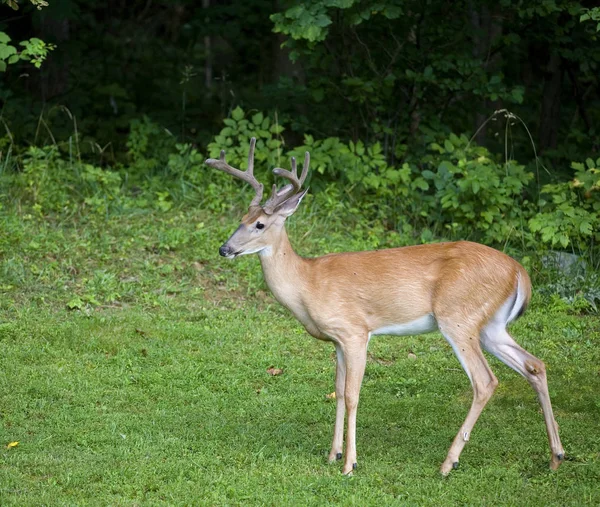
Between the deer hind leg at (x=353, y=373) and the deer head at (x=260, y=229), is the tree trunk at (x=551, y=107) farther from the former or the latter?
the deer hind leg at (x=353, y=373)

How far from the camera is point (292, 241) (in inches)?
338

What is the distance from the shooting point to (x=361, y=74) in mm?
9766

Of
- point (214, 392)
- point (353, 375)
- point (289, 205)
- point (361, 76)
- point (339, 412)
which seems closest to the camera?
point (353, 375)

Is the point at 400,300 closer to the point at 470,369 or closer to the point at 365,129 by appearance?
the point at 470,369

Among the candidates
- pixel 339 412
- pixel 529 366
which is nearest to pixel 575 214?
pixel 529 366

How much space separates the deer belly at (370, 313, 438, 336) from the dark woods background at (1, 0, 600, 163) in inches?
148

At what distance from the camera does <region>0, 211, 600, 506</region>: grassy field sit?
471 centimetres

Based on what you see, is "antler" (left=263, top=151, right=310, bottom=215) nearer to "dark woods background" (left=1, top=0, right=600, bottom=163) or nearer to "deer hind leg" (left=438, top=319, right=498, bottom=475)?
"deer hind leg" (left=438, top=319, right=498, bottom=475)

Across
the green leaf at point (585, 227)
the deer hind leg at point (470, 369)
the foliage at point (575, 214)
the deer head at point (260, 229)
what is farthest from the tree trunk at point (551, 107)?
the deer hind leg at point (470, 369)

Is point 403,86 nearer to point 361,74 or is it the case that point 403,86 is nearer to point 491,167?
point 361,74

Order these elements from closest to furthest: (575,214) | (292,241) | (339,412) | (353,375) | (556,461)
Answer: (556,461), (353,375), (339,412), (575,214), (292,241)

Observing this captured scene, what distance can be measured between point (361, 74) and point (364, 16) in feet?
4.42

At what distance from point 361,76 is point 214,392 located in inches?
176

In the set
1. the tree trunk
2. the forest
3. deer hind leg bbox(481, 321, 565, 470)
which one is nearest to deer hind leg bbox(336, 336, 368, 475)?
the forest
